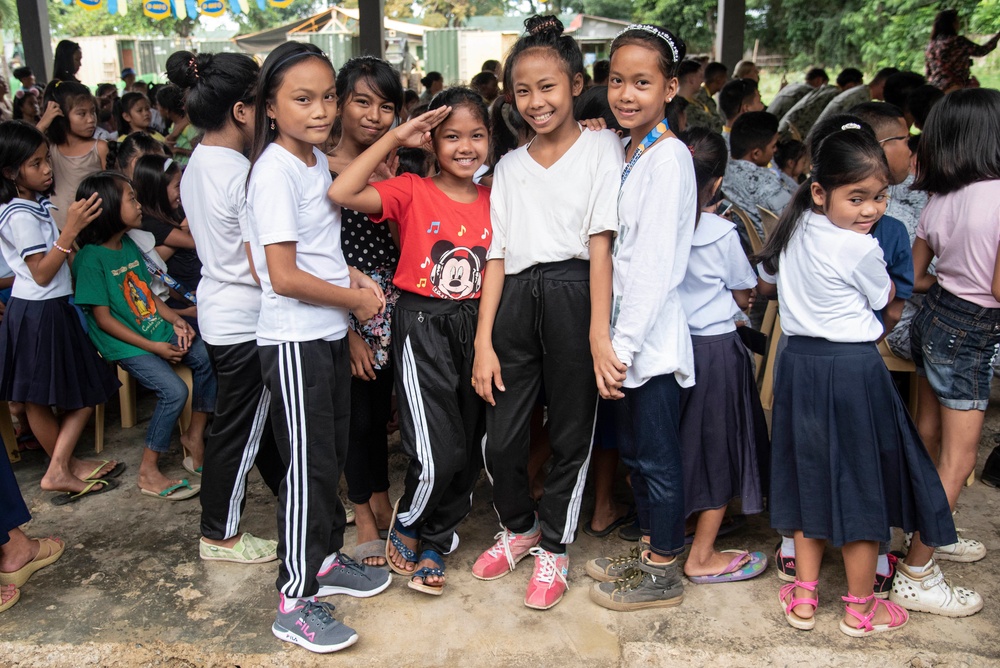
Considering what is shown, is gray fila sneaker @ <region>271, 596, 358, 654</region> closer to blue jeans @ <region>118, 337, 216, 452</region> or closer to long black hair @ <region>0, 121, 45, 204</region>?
blue jeans @ <region>118, 337, 216, 452</region>

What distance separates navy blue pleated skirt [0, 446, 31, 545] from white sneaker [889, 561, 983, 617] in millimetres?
2842

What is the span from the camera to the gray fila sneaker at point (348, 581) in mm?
2621

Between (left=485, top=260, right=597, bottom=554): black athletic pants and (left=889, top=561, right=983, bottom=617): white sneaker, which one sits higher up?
(left=485, top=260, right=597, bottom=554): black athletic pants

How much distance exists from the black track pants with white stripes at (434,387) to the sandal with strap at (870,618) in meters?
1.24

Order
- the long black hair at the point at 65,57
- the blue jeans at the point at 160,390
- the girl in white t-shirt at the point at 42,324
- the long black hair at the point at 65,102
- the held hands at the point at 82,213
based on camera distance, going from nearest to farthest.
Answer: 1. the held hands at the point at 82,213
2. the girl in white t-shirt at the point at 42,324
3. the blue jeans at the point at 160,390
4. the long black hair at the point at 65,102
5. the long black hair at the point at 65,57

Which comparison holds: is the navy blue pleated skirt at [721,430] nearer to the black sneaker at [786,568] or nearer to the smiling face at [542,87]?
the black sneaker at [786,568]

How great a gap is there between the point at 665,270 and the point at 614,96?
1.68ft

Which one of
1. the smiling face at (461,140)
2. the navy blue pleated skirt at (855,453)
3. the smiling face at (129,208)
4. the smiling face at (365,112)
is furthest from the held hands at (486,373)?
the smiling face at (129,208)

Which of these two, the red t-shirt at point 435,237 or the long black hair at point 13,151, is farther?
the long black hair at point 13,151

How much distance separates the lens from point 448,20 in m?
39.2

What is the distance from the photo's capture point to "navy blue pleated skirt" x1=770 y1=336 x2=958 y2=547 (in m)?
2.33

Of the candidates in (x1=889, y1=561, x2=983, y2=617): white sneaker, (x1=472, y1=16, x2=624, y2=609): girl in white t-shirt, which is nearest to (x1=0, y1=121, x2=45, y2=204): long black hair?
(x1=472, y1=16, x2=624, y2=609): girl in white t-shirt

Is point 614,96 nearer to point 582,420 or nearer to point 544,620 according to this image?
point 582,420

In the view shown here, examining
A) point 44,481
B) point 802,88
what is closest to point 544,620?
point 44,481
